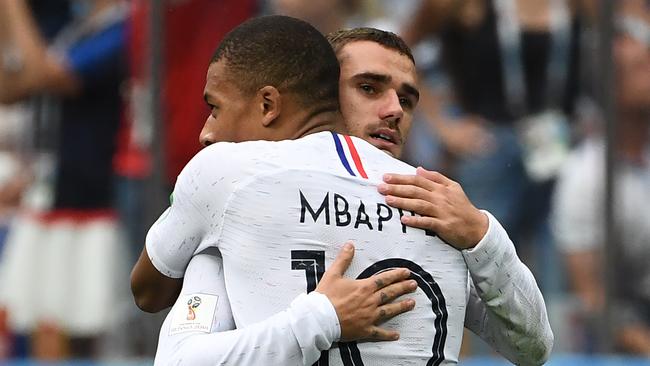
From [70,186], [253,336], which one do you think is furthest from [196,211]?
[70,186]

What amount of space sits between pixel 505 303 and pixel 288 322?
1.98 feet

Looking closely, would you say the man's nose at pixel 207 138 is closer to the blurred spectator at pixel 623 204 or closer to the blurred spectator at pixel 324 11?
the blurred spectator at pixel 324 11

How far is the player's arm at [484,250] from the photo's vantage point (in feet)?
10.7

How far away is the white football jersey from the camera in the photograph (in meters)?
3.14

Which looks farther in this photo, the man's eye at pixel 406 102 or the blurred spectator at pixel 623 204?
the blurred spectator at pixel 623 204

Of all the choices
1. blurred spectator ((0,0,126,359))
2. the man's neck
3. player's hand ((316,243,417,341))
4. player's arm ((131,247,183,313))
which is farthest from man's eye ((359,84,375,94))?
blurred spectator ((0,0,126,359))

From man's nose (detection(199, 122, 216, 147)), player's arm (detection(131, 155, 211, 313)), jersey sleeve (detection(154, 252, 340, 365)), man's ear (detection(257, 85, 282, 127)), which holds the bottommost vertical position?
jersey sleeve (detection(154, 252, 340, 365))

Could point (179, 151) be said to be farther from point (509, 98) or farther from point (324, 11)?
point (509, 98)

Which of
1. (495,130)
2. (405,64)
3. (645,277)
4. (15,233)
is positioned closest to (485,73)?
(495,130)

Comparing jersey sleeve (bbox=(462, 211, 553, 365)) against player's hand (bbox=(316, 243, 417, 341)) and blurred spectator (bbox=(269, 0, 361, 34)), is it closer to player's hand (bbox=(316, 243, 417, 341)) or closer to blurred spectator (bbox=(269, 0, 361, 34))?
player's hand (bbox=(316, 243, 417, 341))

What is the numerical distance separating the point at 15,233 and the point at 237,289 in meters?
4.25

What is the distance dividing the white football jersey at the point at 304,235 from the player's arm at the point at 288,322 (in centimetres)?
4

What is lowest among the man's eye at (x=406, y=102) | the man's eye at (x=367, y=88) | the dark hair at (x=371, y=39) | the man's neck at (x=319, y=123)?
the man's neck at (x=319, y=123)

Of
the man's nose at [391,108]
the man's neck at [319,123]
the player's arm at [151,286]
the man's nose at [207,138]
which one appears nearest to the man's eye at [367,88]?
the man's nose at [391,108]
